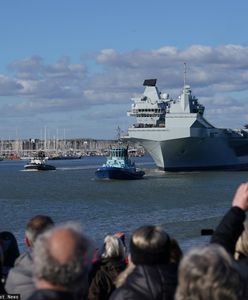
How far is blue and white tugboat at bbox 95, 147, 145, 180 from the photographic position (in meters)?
70.7

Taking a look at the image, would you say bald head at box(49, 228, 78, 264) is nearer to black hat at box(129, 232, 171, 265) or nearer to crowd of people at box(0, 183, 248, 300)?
crowd of people at box(0, 183, 248, 300)

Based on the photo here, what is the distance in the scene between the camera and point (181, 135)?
7906cm

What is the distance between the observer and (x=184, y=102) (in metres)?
85.3

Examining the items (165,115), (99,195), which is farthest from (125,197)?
(165,115)

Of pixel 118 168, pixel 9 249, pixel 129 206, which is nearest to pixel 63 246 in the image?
pixel 9 249

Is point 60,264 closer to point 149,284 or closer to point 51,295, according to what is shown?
point 51,295

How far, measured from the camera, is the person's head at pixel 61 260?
3.44 meters

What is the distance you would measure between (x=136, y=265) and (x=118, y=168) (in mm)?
66375

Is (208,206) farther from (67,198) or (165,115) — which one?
(165,115)

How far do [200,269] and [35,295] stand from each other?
2.64ft

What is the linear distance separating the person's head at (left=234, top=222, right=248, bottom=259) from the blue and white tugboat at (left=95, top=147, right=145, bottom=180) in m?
65.4

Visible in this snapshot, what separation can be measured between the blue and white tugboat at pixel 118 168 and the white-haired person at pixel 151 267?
→ 65.9 metres

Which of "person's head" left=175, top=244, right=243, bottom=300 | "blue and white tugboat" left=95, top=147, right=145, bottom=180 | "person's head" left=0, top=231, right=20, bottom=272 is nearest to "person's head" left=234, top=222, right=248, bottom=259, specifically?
"person's head" left=175, top=244, right=243, bottom=300

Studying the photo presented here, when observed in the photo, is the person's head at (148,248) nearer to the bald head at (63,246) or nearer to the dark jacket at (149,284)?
the dark jacket at (149,284)
